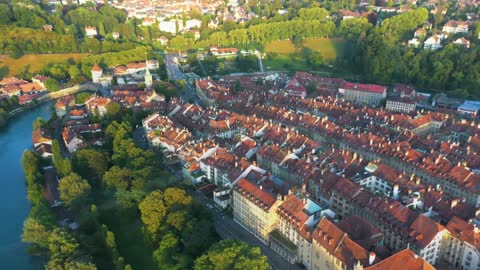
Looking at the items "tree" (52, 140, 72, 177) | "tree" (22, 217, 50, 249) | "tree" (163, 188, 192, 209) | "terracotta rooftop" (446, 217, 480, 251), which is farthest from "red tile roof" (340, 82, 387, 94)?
"tree" (22, 217, 50, 249)

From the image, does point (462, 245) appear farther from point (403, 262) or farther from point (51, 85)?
point (51, 85)

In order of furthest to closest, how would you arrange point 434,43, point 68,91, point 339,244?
point 434,43 < point 68,91 < point 339,244

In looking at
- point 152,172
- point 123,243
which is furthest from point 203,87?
point 123,243

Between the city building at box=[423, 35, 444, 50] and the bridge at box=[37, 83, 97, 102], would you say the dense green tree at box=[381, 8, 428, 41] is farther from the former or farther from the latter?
the bridge at box=[37, 83, 97, 102]

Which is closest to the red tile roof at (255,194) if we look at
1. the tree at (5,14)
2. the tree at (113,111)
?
the tree at (113,111)

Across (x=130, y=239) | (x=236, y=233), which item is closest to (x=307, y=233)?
(x=236, y=233)
